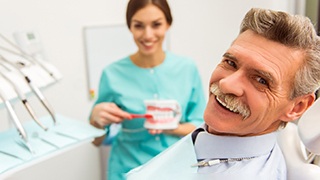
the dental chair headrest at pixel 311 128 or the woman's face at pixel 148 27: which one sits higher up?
the woman's face at pixel 148 27

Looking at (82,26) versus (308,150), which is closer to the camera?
(308,150)

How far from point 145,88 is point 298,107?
70 centimetres

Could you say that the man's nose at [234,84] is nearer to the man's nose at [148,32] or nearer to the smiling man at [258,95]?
the smiling man at [258,95]

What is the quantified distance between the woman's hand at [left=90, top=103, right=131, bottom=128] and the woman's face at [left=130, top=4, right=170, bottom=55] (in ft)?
0.86

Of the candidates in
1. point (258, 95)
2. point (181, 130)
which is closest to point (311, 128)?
point (258, 95)

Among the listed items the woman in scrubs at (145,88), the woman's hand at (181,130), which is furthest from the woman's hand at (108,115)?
the woman's hand at (181,130)

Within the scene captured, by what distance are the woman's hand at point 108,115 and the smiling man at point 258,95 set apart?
1.44 ft

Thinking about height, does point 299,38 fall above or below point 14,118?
above

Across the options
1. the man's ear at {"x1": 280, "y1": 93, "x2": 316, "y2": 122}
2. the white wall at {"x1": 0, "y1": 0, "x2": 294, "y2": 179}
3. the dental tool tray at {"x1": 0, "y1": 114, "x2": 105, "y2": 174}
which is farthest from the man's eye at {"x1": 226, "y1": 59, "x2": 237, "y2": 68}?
the white wall at {"x1": 0, "y1": 0, "x2": 294, "y2": 179}

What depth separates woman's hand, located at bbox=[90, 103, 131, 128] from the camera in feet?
4.48

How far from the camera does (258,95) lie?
86 centimetres

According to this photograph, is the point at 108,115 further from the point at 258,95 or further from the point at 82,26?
the point at 82,26

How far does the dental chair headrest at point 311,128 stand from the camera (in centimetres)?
89

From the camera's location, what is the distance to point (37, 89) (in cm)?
120
